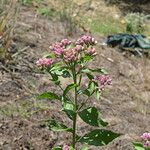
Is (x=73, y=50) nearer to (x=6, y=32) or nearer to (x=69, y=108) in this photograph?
(x=69, y=108)

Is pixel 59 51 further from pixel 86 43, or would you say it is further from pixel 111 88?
pixel 111 88

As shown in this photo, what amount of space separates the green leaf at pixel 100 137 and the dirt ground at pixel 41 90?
3.96ft

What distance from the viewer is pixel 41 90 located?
4.95 meters

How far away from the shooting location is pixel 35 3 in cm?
782

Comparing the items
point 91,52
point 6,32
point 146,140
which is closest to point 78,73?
point 91,52

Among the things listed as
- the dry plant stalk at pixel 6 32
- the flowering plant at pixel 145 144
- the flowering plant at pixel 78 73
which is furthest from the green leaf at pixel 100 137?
the dry plant stalk at pixel 6 32

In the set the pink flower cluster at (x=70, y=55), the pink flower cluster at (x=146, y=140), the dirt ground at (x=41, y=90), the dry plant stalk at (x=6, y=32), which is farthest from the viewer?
the dry plant stalk at (x=6, y=32)

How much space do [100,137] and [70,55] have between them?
515 millimetres

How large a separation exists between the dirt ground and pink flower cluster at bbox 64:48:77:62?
1460 mm

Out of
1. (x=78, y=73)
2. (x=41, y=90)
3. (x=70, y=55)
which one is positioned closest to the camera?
(x=70, y=55)

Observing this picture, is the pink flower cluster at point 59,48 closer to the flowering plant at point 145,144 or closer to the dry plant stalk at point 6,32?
the flowering plant at point 145,144

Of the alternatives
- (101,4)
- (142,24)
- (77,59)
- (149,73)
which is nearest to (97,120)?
(77,59)

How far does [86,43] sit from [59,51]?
0.19 metres

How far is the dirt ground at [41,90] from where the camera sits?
412cm
